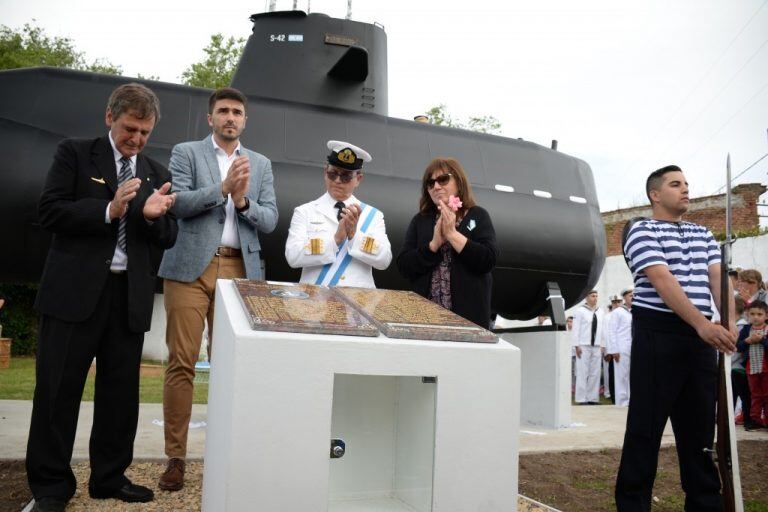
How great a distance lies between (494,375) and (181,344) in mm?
2077

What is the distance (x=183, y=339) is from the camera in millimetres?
3838

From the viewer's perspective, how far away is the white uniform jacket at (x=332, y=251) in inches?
152

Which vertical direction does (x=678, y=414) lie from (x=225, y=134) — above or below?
below

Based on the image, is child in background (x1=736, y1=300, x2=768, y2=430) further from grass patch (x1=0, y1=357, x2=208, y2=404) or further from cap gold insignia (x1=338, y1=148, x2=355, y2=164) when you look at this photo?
grass patch (x1=0, y1=357, x2=208, y2=404)

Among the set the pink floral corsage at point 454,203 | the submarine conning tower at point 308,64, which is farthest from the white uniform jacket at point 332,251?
the submarine conning tower at point 308,64

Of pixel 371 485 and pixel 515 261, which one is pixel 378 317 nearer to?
pixel 371 485

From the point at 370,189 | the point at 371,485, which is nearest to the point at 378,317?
the point at 371,485

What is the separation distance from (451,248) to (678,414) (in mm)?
1530

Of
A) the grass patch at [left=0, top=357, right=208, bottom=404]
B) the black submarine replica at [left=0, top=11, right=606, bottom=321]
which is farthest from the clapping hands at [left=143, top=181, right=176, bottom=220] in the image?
the grass patch at [left=0, top=357, right=208, bottom=404]

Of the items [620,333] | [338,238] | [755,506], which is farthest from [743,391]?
[338,238]

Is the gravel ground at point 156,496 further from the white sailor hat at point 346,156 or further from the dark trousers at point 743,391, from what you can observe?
the dark trousers at point 743,391

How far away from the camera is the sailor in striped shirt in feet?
11.5

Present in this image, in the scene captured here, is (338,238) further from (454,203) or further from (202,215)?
(202,215)

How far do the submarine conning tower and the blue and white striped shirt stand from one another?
4.06m
